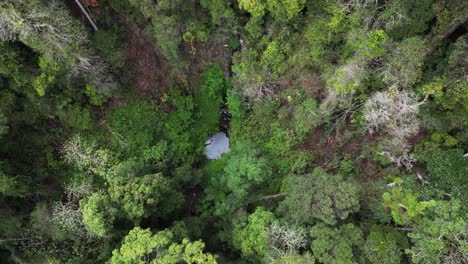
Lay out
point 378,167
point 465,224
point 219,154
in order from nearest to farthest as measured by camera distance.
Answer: point 465,224
point 378,167
point 219,154

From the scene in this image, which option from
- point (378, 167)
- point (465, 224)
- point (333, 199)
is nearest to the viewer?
point (465, 224)

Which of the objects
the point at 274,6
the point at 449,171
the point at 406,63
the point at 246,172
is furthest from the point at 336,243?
the point at 274,6

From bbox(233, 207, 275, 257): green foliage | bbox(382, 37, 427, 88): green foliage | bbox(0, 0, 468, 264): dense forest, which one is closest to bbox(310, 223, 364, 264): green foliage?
bbox(0, 0, 468, 264): dense forest

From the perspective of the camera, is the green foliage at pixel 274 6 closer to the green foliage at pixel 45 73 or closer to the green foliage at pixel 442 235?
the green foliage at pixel 45 73

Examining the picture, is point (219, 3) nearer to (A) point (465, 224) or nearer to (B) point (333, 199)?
(B) point (333, 199)

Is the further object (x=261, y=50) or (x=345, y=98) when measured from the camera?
(x=261, y=50)

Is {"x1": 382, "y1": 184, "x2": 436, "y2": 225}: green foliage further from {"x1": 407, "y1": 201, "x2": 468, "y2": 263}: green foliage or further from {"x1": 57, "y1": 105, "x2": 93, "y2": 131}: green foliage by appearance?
{"x1": 57, "y1": 105, "x2": 93, "y2": 131}: green foliage

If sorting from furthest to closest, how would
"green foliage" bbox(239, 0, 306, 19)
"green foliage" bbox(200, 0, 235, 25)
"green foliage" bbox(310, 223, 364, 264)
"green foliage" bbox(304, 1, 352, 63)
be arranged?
"green foliage" bbox(200, 0, 235, 25) → "green foliage" bbox(304, 1, 352, 63) → "green foliage" bbox(239, 0, 306, 19) → "green foliage" bbox(310, 223, 364, 264)

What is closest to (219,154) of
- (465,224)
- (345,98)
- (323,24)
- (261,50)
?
(261,50)
